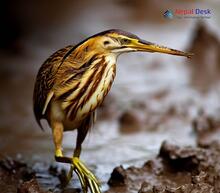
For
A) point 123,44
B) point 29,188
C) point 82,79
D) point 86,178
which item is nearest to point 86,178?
point 86,178

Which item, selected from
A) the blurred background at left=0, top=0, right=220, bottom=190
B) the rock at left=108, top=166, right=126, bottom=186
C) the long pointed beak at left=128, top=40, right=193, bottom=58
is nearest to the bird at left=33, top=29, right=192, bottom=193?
the long pointed beak at left=128, top=40, right=193, bottom=58

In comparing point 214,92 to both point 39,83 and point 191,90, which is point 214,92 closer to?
point 191,90

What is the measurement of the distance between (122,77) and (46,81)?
389 centimetres

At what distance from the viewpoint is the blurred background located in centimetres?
652

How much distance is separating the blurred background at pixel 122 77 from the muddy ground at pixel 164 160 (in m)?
0.02

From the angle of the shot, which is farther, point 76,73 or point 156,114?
point 156,114

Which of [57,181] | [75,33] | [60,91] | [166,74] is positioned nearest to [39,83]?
[60,91]

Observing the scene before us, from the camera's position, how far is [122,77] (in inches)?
342

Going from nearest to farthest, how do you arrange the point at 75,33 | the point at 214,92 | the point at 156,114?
the point at 156,114, the point at 214,92, the point at 75,33

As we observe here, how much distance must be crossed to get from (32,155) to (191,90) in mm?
2496

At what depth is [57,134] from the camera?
4.88m

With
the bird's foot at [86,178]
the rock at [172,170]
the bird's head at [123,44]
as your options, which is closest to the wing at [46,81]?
the bird's head at [123,44]

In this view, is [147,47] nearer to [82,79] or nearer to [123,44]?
[123,44]

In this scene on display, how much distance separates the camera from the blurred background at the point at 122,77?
652 cm
